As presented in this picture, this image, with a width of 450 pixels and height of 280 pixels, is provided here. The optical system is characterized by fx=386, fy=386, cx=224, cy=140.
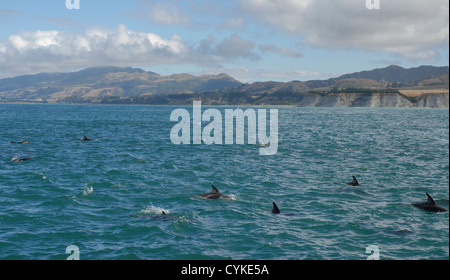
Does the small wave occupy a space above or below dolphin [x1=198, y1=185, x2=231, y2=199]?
below

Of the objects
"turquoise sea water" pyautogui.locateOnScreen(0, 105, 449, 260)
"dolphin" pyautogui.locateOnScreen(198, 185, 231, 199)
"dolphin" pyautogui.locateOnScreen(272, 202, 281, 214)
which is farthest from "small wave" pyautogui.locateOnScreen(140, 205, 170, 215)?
"dolphin" pyautogui.locateOnScreen(272, 202, 281, 214)

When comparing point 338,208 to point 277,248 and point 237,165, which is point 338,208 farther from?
point 237,165

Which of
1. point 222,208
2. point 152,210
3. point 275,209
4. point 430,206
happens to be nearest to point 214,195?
point 222,208

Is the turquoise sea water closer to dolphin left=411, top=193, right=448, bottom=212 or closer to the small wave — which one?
the small wave

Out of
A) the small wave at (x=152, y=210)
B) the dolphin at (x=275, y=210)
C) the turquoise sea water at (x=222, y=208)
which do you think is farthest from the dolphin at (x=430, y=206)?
the small wave at (x=152, y=210)

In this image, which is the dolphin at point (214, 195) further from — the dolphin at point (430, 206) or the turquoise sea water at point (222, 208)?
the dolphin at point (430, 206)

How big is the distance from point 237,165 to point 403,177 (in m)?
16.6

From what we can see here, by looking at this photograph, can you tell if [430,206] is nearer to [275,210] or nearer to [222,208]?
[275,210]

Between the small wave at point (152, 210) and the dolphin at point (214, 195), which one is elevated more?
the dolphin at point (214, 195)

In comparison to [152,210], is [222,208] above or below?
below

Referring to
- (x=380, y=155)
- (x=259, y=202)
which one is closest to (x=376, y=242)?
(x=259, y=202)
